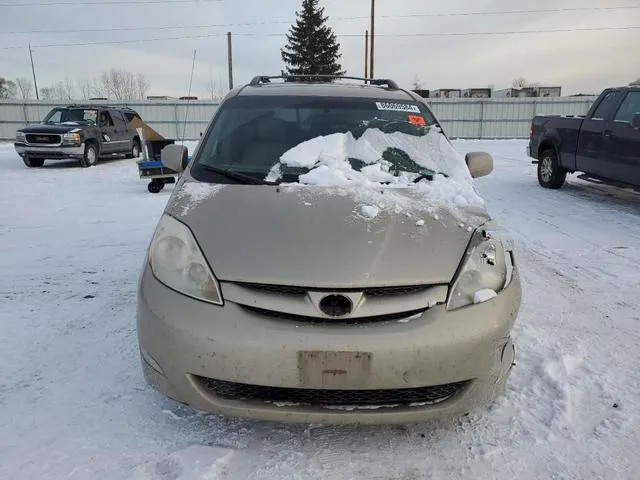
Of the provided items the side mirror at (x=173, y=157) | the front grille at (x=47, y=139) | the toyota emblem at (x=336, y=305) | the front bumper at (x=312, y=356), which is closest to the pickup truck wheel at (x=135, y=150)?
the front grille at (x=47, y=139)

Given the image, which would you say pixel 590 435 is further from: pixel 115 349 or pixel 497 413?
pixel 115 349

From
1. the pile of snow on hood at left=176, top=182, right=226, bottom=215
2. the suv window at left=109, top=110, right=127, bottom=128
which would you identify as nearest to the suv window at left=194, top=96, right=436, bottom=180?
the pile of snow on hood at left=176, top=182, right=226, bottom=215

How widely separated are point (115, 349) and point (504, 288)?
2405 mm

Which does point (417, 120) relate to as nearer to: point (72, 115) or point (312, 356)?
point (312, 356)

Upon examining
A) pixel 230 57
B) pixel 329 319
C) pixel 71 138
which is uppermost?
pixel 230 57

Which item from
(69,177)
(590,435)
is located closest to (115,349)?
(590,435)

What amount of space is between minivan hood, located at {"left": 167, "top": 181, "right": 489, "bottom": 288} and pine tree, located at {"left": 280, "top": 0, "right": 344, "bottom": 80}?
142 ft

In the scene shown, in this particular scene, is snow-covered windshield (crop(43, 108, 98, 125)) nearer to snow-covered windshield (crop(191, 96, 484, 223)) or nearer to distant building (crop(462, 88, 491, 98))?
snow-covered windshield (crop(191, 96, 484, 223))

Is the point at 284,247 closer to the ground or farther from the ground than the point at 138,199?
farther from the ground

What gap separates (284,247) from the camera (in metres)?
2.36

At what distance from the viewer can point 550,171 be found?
10062 mm

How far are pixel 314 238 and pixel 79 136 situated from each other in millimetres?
13994

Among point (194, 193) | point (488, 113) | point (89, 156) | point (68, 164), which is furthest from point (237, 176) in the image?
point (488, 113)

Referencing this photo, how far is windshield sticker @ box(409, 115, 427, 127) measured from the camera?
146 inches
